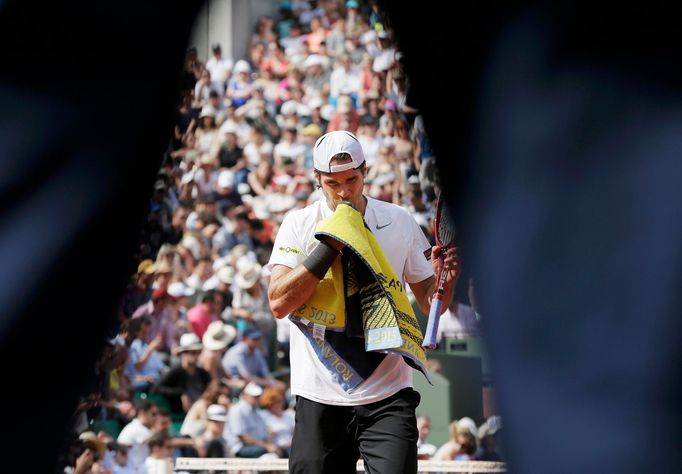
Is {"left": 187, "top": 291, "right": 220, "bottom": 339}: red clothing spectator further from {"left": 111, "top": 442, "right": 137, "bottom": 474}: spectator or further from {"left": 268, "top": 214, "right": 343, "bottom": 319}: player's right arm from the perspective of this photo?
{"left": 268, "top": 214, "right": 343, "bottom": 319}: player's right arm

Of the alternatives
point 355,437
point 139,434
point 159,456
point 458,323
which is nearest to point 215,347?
point 139,434

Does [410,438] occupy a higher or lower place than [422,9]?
lower

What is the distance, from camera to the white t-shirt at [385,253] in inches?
148

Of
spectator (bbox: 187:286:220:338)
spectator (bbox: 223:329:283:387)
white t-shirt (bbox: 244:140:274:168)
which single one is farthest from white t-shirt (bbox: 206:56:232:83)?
spectator (bbox: 223:329:283:387)

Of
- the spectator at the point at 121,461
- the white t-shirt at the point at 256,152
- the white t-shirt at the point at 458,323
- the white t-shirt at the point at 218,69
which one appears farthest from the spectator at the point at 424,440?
the white t-shirt at the point at 218,69

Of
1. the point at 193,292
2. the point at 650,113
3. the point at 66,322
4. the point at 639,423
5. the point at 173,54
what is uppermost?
the point at 193,292

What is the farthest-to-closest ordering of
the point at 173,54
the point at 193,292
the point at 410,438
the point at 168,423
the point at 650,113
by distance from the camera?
the point at 193,292
the point at 168,423
the point at 410,438
the point at 173,54
the point at 650,113

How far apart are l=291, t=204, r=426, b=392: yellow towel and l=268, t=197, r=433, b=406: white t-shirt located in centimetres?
6

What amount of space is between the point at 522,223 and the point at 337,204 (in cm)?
245

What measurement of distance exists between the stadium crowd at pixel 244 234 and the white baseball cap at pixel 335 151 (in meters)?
1.39

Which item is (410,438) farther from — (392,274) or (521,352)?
(521,352)

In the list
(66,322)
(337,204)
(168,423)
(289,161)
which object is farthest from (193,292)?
(66,322)

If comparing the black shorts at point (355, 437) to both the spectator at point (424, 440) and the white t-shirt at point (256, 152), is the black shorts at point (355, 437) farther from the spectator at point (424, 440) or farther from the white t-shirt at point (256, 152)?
the white t-shirt at point (256, 152)

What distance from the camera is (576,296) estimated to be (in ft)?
4.72
